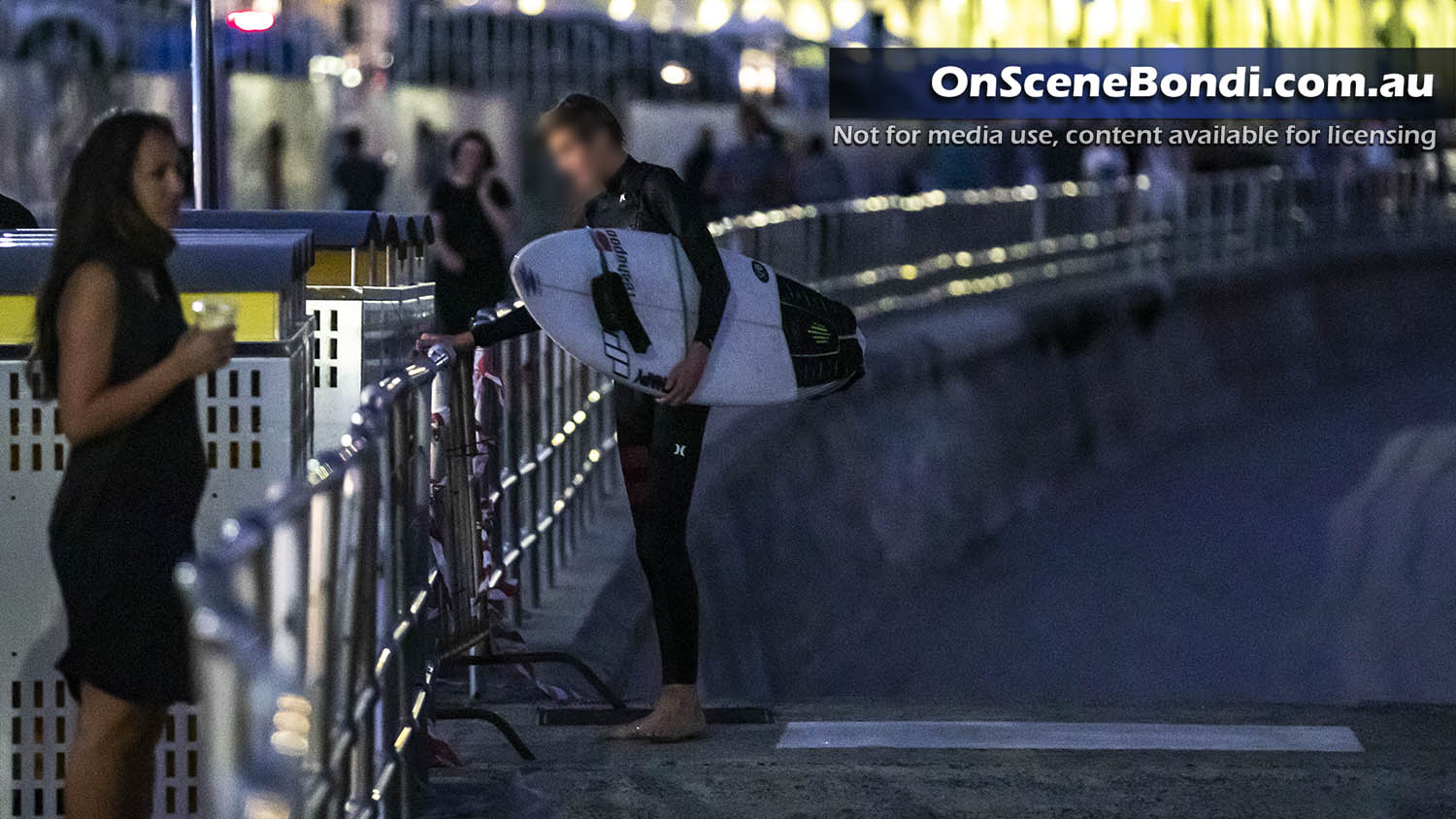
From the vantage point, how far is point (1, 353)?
467cm

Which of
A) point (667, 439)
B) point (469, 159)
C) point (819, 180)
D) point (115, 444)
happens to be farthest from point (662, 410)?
point (819, 180)

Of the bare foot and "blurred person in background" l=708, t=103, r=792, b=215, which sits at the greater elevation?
"blurred person in background" l=708, t=103, r=792, b=215

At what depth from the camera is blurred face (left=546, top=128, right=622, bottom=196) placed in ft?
19.6

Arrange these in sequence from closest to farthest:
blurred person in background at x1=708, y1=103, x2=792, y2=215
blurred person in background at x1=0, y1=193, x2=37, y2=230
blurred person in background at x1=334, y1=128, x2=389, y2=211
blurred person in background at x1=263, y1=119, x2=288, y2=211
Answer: blurred person in background at x1=0, y1=193, x2=37, y2=230
blurred person in background at x1=334, y1=128, x2=389, y2=211
blurred person in background at x1=708, y1=103, x2=792, y2=215
blurred person in background at x1=263, y1=119, x2=288, y2=211

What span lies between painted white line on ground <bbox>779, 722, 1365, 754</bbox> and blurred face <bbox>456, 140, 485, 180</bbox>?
721cm

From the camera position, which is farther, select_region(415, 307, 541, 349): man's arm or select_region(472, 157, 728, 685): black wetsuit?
select_region(415, 307, 541, 349): man's arm

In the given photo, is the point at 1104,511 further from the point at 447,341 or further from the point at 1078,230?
the point at 447,341

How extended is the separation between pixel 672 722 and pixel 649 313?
3.10 feet

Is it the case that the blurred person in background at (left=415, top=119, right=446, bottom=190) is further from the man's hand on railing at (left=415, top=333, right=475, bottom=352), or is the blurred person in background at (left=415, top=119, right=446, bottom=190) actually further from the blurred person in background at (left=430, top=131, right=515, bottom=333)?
the man's hand on railing at (left=415, top=333, right=475, bottom=352)

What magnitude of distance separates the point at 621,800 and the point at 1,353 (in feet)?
5.41

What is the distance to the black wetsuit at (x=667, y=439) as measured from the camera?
6.02 meters

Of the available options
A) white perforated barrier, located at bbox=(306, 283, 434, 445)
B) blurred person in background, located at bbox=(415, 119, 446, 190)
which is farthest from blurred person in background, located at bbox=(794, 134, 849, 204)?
white perforated barrier, located at bbox=(306, 283, 434, 445)

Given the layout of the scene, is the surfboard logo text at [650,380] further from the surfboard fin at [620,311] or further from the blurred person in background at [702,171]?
the blurred person in background at [702,171]

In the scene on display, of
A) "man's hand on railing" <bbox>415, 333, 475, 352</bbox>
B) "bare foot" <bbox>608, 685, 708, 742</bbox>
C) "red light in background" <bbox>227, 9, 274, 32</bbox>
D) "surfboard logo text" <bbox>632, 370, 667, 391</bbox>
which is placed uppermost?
"red light in background" <bbox>227, 9, 274, 32</bbox>
